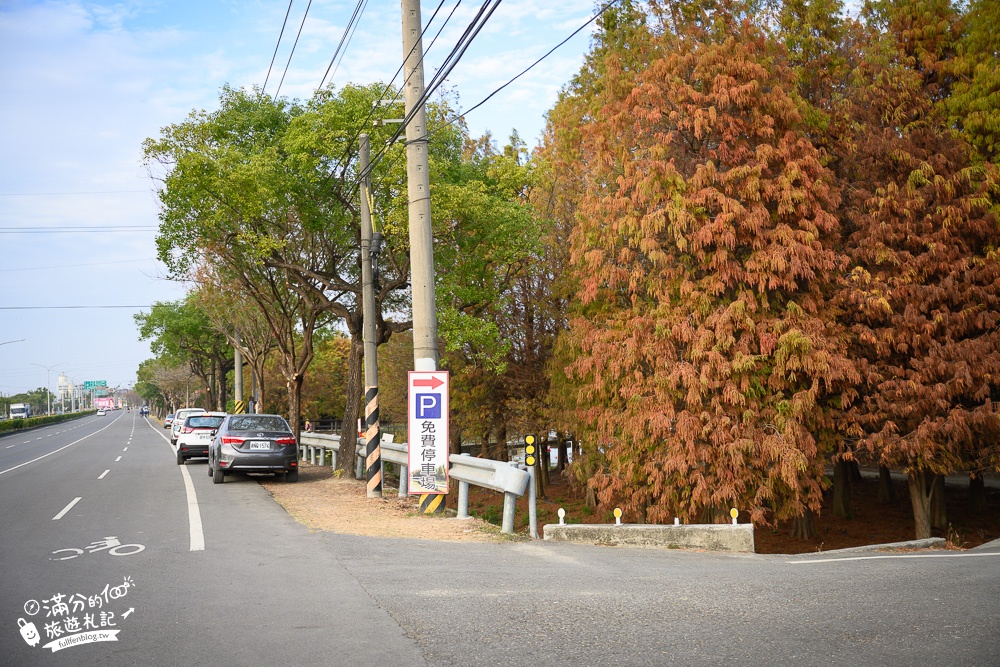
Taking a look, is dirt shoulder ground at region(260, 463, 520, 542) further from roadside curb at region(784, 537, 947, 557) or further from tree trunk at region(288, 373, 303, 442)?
tree trunk at region(288, 373, 303, 442)

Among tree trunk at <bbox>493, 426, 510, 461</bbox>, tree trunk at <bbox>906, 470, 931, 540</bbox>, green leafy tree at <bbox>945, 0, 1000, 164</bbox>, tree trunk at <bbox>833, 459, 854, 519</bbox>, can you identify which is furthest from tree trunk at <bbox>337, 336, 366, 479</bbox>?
green leafy tree at <bbox>945, 0, 1000, 164</bbox>

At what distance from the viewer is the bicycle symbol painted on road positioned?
9.33m

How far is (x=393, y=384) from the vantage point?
117 feet

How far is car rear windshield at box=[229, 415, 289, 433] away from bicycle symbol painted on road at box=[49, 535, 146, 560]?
8.76 metres

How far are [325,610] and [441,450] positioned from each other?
6.65 meters

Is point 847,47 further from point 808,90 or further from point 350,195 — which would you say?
point 350,195

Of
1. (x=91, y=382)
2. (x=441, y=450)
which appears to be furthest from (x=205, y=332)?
(x=91, y=382)

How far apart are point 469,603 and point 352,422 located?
49.0ft

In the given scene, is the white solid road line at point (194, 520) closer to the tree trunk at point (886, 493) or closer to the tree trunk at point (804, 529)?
the tree trunk at point (804, 529)

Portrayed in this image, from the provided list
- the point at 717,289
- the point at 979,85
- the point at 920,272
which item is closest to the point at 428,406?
the point at 717,289

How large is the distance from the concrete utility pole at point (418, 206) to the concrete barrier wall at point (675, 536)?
4254 mm

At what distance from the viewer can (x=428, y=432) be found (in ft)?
43.1

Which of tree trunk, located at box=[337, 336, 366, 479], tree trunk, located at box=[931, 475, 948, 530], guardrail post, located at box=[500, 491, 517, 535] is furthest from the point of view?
tree trunk, located at box=[337, 336, 366, 479]

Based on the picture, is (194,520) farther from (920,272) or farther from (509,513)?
(920,272)
